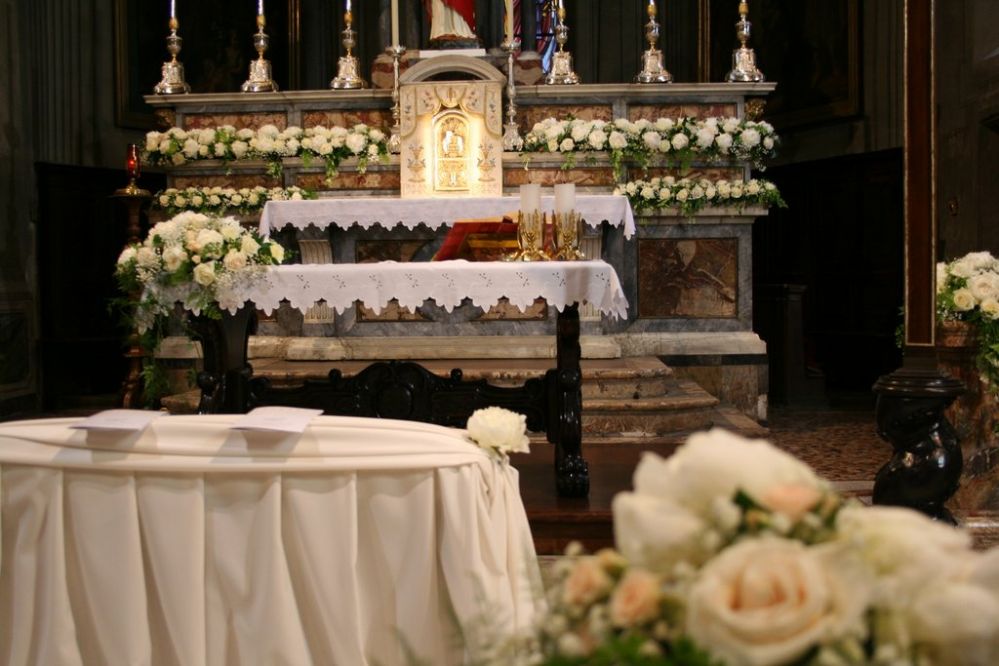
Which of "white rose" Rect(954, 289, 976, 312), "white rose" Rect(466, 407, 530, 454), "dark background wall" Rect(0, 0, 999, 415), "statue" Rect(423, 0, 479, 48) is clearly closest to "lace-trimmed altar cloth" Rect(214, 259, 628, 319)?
"white rose" Rect(954, 289, 976, 312)

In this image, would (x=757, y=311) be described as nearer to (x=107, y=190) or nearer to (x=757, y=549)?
(x=107, y=190)

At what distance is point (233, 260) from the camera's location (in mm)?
4809

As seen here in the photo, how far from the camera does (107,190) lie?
11.0 metres

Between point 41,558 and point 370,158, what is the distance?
20.0 feet

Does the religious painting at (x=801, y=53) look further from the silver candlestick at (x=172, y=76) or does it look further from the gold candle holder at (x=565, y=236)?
the gold candle holder at (x=565, y=236)

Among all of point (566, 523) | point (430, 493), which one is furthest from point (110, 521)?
point (566, 523)

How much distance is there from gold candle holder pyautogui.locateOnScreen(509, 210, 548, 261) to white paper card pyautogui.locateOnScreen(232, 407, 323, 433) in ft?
7.01

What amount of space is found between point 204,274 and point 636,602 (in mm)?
4140

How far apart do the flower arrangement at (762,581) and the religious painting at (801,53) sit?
11.4m

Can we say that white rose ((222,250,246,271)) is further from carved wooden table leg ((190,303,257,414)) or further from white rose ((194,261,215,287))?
carved wooden table leg ((190,303,257,414))

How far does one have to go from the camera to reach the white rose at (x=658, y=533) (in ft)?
2.81

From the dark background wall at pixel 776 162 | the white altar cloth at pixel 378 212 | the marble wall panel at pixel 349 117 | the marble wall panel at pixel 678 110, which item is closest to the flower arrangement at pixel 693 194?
the white altar cloth at pixel 378 212

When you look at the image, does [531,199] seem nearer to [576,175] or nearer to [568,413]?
[568,413]

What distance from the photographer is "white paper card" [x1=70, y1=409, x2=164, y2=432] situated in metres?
2.95
